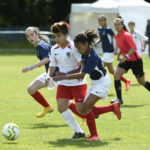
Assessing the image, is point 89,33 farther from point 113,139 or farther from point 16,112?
point 16,112

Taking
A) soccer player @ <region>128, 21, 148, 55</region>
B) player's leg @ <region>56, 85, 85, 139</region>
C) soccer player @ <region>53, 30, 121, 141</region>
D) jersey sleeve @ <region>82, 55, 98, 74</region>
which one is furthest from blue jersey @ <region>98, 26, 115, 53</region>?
jersey sleeve @ <region>82, 55, 98, 74</region>

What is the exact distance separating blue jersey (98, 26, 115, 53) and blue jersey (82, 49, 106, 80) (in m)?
6.91

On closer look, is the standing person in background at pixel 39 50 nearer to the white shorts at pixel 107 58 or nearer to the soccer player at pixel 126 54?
the soccer player at pixel 126 54

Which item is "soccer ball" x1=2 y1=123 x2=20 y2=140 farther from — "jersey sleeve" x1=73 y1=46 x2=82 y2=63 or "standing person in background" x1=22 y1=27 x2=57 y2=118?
"standing person in background" x1=22 y1=27 x2=57 y2=118

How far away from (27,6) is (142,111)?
111 feet

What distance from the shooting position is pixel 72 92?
7.92 meters

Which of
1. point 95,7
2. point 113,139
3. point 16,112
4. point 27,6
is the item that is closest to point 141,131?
point 113,139

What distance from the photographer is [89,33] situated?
7.35 metres

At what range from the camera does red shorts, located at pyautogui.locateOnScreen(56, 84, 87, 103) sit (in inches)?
309

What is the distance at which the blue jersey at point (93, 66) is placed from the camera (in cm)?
726

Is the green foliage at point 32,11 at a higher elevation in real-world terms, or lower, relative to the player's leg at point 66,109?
lower

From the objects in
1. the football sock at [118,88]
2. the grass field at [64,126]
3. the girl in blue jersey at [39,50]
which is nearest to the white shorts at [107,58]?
the grass field at [64,126]

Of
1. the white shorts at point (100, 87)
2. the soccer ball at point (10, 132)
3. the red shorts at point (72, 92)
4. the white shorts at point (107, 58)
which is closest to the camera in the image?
the soccer ball at point (10, 132)

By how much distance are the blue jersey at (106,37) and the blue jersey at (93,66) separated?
22.7 feet
